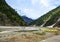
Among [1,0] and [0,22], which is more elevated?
[1,0]

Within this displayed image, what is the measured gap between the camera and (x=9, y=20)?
367 feet

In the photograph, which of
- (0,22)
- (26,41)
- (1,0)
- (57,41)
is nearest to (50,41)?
(57,41)

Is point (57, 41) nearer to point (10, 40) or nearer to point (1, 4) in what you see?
point (10, 40)

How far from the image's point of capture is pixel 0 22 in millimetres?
101375

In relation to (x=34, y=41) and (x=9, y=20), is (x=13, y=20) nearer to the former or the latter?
(x=9, y=20)

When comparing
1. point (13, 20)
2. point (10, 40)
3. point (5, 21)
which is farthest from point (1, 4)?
point (10, 40)

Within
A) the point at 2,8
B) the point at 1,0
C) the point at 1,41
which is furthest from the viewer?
the point at 1,0

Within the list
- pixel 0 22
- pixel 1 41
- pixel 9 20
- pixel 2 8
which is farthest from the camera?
pixel 2 8

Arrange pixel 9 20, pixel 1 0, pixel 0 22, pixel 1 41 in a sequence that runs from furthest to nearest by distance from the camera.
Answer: pixel 1 0 → pixel 9 20 → pixel 0 22 → pixel 1 41

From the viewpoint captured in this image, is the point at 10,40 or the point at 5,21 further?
the point at 5,21

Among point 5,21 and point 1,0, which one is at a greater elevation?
point 1,0

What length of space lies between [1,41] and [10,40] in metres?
0.75

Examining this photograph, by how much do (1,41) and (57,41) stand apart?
11.9 feet

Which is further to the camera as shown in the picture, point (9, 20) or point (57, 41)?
point (9, 20)
